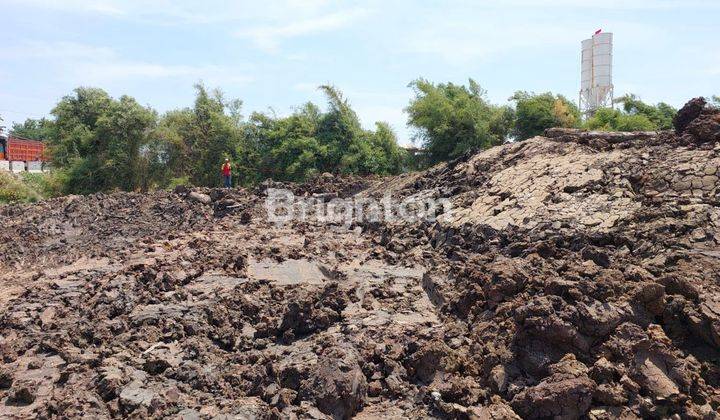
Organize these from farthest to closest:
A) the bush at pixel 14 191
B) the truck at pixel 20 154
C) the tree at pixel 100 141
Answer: the truck at pixel 20 154 < the bush at pixel 14 191 < the tree at pixel 100 141

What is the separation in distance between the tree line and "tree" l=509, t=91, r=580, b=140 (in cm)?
3

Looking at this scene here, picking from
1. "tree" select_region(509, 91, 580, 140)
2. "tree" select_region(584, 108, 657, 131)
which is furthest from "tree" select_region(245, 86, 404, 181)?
"tree" select_region(584, 108, 657, 131)

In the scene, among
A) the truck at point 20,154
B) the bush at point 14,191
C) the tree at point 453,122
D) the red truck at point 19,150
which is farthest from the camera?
the red truck at point 19,150

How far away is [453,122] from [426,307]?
1375cm

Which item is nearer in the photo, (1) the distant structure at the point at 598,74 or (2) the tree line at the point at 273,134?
(2) the tree line at the point at 273,134

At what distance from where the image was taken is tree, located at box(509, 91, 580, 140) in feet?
67.9

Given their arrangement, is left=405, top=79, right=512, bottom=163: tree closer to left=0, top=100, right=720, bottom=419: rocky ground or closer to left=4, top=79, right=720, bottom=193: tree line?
left=4, top=79, right=720, bottom=193: tree line

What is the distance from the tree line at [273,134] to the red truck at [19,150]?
45.9 ft

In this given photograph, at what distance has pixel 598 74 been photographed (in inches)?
1083

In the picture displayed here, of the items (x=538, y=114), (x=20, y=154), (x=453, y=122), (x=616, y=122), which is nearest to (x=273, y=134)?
(x=453, y=122)

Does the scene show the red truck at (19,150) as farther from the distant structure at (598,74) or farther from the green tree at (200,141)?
the distant structure at (598,74)

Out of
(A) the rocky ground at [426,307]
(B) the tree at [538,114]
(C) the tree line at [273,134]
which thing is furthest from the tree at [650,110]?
(A) the rocky ground at [426,307]

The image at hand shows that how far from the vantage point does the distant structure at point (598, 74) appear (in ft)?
89.5

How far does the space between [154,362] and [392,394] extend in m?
2.35
